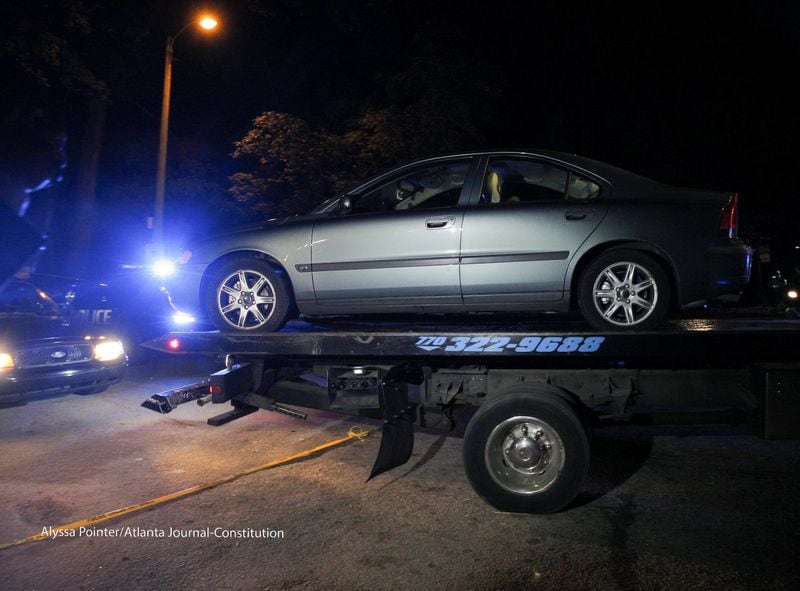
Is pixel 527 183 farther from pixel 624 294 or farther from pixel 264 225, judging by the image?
pixel 264 225

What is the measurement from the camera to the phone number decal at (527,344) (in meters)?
4.46

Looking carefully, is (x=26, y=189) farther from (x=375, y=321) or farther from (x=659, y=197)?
(x=659, y=197)

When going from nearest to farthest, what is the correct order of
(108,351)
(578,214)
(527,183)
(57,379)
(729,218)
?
(729,218) < (578,214) < (527,183) < (57,379) < (108,351)

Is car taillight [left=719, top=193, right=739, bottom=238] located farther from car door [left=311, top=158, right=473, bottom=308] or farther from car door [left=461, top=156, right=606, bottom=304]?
car door [left=311, top=158, right=473, bottom=308]

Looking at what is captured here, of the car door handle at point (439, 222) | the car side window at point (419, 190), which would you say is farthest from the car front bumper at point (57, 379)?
the car door handle at point (439, 222)

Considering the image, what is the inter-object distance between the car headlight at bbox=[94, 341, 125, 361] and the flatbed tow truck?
298 cm

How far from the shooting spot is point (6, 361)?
282 inches

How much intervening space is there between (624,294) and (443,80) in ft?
32.9

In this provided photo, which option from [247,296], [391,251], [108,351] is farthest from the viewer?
[108,351]

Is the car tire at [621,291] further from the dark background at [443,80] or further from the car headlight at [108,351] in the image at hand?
the dark background at [443,80]

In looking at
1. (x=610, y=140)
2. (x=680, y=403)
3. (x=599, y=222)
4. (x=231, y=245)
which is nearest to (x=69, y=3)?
(x=231, y=245)

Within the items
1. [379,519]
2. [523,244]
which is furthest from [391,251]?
[379,519]

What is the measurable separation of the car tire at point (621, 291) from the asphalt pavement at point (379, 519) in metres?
1.28

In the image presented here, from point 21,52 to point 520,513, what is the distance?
1403 centimetres
